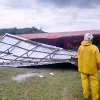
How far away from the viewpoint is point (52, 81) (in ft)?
26.0

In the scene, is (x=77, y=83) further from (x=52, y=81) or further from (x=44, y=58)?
(x=44, y=58)

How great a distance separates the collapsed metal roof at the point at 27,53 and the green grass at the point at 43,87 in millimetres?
1350

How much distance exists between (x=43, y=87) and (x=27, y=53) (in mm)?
4498

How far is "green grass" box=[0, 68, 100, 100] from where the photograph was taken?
6.29 meters

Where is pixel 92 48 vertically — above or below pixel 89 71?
above

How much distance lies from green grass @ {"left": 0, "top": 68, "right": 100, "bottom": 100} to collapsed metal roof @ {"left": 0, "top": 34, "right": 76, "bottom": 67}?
135 centimetres

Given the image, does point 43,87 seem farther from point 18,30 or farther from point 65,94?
point 18,30

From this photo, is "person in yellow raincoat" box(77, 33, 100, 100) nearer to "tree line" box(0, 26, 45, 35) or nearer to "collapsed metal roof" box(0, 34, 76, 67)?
"collapsed metal roof" box(0, 34, 76, 67)

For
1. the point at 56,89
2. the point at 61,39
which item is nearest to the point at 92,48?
the point at 56,89

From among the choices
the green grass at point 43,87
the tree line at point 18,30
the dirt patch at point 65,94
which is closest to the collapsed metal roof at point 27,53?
the green grass at point 43,87

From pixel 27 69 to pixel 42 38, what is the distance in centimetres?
517

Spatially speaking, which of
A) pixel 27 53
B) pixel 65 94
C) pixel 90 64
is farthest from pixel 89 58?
pixel 27 53

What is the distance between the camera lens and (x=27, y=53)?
11.5 metres

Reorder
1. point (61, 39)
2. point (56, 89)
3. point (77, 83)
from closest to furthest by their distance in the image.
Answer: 1. point (56, 89)
2. point (77, 83)
3. point (61, 39)
